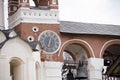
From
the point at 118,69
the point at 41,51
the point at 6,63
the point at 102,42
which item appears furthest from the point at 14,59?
the point at 118,69

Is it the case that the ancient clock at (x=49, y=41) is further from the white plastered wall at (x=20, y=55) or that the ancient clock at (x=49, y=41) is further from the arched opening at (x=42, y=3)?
the white plastered wall at (x=20, y=55)

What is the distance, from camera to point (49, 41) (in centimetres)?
2481

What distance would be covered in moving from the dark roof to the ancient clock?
579 millimetres

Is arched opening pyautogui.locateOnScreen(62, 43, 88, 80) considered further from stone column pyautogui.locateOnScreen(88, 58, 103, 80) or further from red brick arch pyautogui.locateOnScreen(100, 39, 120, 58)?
red brick arch pyautogui.locateOnScreen(100, 39, 120, 58)

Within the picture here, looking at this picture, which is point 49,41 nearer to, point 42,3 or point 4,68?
point 42,3

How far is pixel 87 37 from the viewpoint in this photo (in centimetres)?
2592

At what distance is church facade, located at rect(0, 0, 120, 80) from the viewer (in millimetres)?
22109

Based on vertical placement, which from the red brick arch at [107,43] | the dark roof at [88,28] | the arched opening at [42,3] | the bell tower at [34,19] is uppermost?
the arched opening at [42,3]

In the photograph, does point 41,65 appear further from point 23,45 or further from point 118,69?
point 118,69

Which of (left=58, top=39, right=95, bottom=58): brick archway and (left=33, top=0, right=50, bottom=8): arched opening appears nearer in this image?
(left=58, top=39, right=95, bottom=58): brick archway

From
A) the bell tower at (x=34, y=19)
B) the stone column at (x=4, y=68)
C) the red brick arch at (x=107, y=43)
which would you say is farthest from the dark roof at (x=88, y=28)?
the stone column at (x=4, y=68)

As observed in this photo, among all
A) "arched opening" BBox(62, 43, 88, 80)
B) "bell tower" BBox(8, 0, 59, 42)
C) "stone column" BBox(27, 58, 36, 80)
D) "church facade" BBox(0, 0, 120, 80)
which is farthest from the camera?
"arched opening" BBox(62, 43, 88, 80)

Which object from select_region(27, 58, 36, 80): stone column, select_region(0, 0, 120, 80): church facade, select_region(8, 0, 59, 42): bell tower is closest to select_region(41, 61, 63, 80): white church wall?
select_region(0, 0, 120, 80): church facade

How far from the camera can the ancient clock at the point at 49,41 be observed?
2473 centimetres
